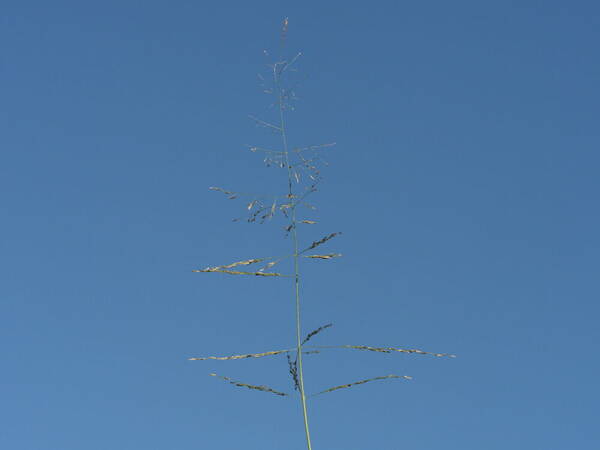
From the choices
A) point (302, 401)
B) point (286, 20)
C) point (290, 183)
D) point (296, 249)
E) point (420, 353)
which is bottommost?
point (302, 401)

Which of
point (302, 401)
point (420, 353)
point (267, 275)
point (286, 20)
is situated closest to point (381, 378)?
point (420, 353)

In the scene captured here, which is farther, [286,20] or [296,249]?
[286,20]

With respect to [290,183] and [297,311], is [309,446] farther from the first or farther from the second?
[290,183]

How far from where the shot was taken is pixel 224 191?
7.77ft

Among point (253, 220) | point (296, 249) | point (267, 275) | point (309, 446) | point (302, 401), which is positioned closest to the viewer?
point (309, 446)

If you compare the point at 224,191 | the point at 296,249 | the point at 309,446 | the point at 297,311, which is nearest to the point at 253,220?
the point at 224,191

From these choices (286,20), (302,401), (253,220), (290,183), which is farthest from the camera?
Answer: (286,20)

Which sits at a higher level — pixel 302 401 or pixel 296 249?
pixel 296 249

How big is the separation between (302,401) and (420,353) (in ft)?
1.18

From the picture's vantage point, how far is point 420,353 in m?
1.86

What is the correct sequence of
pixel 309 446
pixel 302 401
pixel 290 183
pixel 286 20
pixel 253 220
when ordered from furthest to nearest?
pixel 286 20 < pixel 253 220 < pixel 290 183 < pixel 302 401 < pixel 309 446

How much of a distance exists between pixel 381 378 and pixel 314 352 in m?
0.21

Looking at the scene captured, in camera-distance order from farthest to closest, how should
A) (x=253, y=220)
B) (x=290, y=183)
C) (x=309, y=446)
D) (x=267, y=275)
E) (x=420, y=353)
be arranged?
(x=253, y=220) → (x=290, y=183) → (x=267, y=275) → (x=420, y=353) → (x=309, y=446)

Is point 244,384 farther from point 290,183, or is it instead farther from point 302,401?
point 290,183
